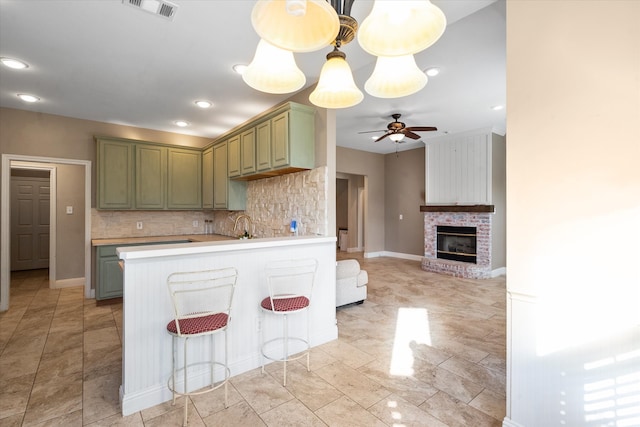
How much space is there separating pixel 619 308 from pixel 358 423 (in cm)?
154

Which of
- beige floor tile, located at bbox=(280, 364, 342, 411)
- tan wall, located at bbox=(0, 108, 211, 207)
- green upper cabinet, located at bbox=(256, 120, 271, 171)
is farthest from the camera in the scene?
tan wall, located at bbox=(0, 108, 211, 207)

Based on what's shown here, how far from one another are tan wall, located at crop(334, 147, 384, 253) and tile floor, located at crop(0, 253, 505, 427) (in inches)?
168

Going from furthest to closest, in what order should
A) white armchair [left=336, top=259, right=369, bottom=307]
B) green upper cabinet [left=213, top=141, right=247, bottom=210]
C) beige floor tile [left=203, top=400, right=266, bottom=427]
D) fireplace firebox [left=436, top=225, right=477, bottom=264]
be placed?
fireplace firebox [left=436, top=225, right=477, bottom=264]
green upper cabinet [left=213, top=141, right=247, bottom=210]
white armchair [left=336, top=259, right=369, bottom=307]
beige floor tile [left=203, top=400, right=266, bottom=427]

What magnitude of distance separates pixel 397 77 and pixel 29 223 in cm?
858

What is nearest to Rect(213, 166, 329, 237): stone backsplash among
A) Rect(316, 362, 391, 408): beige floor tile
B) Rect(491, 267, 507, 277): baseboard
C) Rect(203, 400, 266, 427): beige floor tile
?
Rect(316, 362, 391, 408): beige floor tile

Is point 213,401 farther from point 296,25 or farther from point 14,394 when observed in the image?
point 296,25

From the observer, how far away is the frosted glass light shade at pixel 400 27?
109 cm

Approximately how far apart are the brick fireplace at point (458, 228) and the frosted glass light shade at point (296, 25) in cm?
570

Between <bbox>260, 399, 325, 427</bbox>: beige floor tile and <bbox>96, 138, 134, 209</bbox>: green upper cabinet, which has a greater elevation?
<bbox>96, 138, 134, 209</bbox>: green upper cabinet

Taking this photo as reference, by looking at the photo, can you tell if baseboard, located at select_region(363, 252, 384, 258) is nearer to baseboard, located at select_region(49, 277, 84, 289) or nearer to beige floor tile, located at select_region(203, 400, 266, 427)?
baseboard, located at select_region(49, 277, 84, 289)

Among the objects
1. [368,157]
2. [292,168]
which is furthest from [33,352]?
[368,157]

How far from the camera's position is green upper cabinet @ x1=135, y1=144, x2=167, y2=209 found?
4.76 metres

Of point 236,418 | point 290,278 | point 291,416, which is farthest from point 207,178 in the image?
point 291,416

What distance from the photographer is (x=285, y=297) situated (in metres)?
2.40
